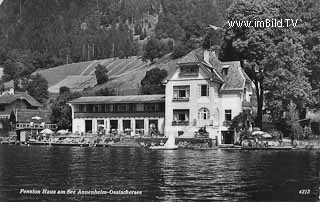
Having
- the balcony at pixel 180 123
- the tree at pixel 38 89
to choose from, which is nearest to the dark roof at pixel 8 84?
the tree at pixel 38 89

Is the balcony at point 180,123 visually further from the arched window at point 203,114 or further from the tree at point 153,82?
the tree at point 153,82

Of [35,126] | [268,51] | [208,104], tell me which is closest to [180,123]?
[208,104]

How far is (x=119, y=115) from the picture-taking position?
262ft

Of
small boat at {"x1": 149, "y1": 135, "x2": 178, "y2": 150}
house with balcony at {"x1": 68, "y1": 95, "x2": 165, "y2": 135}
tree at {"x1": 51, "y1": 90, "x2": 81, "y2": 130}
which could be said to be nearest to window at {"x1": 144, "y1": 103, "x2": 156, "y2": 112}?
house with balcony at {"x1": 68, "y1": 95, "x2": 165, "y2": 135}

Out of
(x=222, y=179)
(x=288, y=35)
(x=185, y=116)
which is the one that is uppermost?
(x=288, y=35)

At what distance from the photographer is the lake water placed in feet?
81.9

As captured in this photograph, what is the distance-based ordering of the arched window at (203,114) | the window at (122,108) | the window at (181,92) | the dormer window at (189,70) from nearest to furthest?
the dormer window at (189,70) → the arched window at (203,114) → the window at (181,92) → the window at (122,108)

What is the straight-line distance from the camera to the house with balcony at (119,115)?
78.0 meters

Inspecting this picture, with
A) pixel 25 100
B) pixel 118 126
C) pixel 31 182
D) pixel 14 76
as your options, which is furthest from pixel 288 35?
pixel 14 76

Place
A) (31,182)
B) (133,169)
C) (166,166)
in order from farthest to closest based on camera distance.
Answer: (166,166) → (133,169) → (31,182)

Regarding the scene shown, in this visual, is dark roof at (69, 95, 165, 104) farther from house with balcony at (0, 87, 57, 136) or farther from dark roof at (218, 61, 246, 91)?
house with balcony at (0, 87, 57, 136)

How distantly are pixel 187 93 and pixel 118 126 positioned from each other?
41.4 ft

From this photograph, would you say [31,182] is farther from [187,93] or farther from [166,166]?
[187,93]

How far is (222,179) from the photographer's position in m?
31.1
